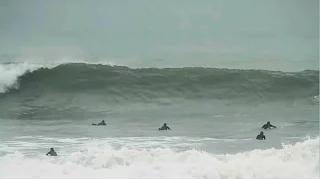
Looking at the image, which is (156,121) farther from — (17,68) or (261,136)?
(17,68)

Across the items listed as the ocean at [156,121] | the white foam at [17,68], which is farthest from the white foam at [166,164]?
the white foam at [17,68]

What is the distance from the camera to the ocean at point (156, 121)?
3.52 metres

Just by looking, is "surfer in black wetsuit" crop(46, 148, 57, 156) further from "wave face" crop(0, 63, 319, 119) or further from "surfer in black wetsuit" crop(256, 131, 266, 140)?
"surfer in black wetsuit" crop(256, 131, 266, 140)

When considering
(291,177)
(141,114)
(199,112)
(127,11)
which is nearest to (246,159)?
(291,177)

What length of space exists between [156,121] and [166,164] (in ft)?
2.50

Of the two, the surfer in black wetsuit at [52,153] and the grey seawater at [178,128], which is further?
the grey seawater at [178,128]

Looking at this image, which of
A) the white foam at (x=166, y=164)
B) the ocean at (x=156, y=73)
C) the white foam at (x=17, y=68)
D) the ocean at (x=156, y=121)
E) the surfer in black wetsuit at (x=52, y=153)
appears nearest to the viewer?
the white foam at (x=166, y=164)

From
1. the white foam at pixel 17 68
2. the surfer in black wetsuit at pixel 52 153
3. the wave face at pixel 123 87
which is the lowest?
the surfer in black wetsuit at pixel 52 153

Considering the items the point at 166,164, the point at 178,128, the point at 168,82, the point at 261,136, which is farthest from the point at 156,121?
the point at 261,136

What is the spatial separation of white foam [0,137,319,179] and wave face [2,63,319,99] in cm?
77

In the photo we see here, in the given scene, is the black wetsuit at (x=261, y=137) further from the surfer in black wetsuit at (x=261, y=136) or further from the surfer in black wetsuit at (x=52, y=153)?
the surfer in black wetsuit at (x=52, y=153)

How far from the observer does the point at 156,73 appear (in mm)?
4547

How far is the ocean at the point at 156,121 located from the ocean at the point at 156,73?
1cm

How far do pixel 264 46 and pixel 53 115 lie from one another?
2.14 meters
